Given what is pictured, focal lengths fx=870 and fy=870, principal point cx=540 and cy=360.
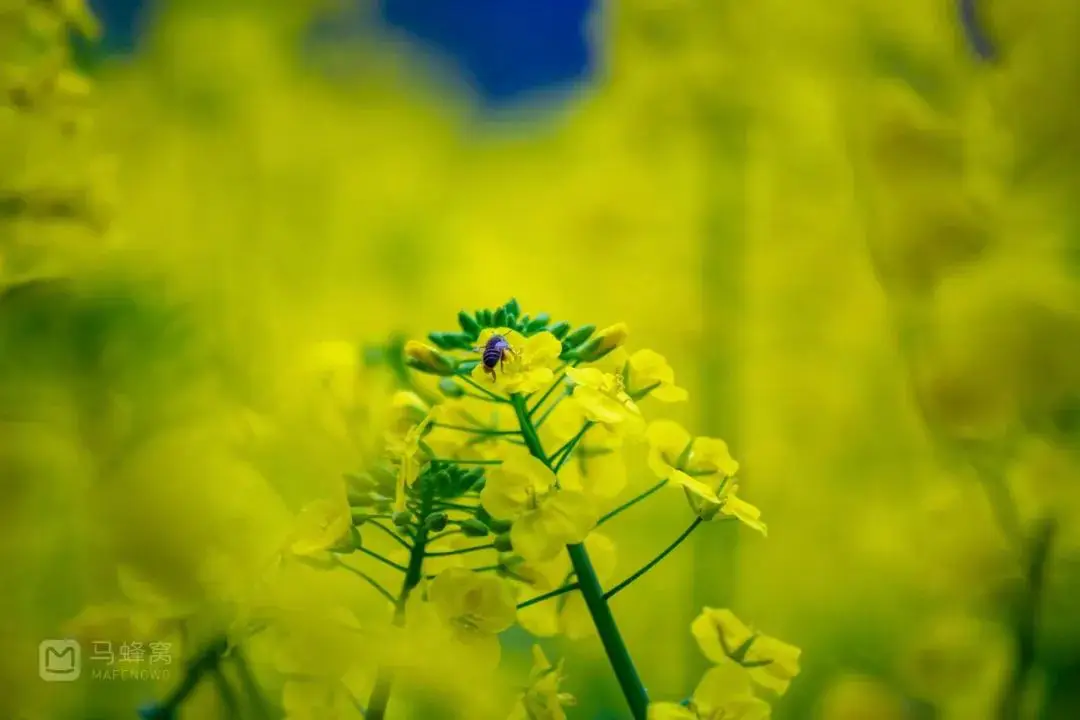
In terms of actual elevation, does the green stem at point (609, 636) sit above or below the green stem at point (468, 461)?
below

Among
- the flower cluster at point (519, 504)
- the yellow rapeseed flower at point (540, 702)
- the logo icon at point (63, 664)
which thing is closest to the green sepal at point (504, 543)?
the flower cluster at point (519, 504)

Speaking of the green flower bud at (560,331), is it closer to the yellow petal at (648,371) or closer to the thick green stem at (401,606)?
the yellow petal at (648,371)

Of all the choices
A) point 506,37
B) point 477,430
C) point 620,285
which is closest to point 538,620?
point 477,430

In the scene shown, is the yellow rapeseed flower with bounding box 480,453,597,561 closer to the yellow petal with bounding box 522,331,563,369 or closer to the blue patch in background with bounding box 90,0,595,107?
the yellow petal with bounding box 522,331,563,369

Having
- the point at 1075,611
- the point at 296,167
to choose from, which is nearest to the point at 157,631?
the point at 296,167

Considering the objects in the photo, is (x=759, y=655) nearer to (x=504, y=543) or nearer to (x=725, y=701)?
(x=725, y=701)

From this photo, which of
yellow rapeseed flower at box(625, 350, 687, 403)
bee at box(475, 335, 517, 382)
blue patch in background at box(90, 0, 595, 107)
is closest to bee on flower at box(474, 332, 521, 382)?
bee at box(475, 335, 517, 382)
